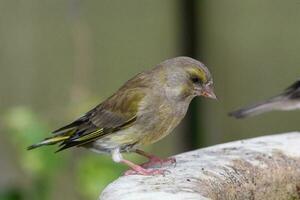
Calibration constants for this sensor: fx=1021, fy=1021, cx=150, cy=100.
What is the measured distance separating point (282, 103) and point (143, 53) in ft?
7.27

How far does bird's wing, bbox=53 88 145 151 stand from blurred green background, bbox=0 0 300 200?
9.15ft

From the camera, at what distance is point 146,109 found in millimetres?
4594

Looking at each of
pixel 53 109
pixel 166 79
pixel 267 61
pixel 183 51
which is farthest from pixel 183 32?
pixel 166 79

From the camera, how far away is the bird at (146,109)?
455 centimetres

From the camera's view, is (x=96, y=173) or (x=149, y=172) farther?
(x=96, y=173)

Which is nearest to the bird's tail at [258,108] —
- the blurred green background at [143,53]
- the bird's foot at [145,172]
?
the blurred green background at [143,53]

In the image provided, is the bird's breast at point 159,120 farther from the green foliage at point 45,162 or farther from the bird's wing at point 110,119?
the green foliage at point 45,162

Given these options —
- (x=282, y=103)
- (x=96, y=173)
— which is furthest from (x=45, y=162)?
(x=282, y=103)

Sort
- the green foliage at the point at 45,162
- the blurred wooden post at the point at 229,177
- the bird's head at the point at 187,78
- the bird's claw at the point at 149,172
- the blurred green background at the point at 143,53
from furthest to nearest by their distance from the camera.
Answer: the blurred green background at the point at 143,53 < the green foliage at the point at 45,162 < the bird's head at the point at 187,78 < the bird's claw at the point at 149,172 < the blurred wooden post at the point at 229,177

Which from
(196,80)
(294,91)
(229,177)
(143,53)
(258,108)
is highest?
(196,80)

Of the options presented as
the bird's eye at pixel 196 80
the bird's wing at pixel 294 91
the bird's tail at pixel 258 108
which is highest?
the bird's eye at pixel 196 80

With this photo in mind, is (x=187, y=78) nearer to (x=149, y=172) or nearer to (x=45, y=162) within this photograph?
(x=149, y=172)

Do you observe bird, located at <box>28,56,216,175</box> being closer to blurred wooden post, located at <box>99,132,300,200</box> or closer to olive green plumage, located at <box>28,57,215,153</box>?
olive green plumage, located at <box>28,57,215,153</box>

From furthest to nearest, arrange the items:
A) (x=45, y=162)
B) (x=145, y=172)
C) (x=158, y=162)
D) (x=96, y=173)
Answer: (x=96, y=173) < (x=45, y=162) < (x=158, y=162) < (x=145, y=172)
